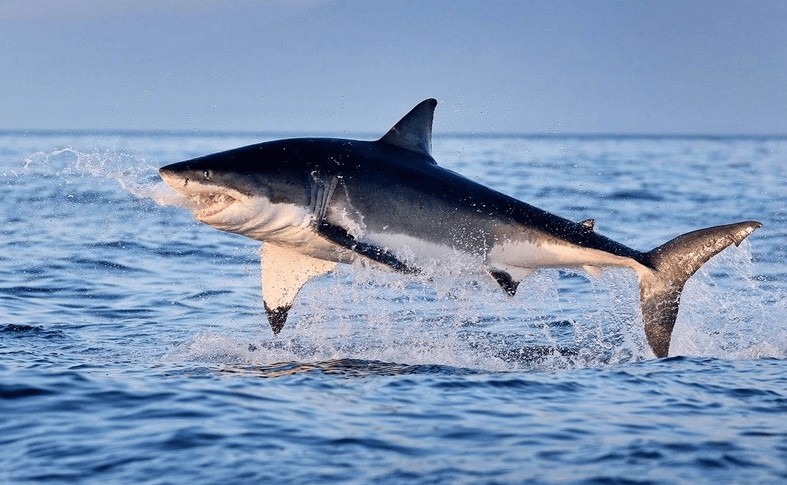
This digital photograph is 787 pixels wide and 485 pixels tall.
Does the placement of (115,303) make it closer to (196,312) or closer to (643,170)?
(196,312)

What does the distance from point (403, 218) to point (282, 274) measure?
5.41 feet

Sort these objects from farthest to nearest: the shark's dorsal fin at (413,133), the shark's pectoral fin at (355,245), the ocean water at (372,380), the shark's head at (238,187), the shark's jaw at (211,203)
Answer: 1. the shark's dorsal fin at (413,133)
2. the shark's pectoral fin at (355,245)
3. the shark's jaw at (211,203)
4. the shark's head at (238,187)
5. the ocean water at (372,380)

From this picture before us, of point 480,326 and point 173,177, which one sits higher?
point 173,177

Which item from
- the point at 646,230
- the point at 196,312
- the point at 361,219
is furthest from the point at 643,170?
the point at 361,219

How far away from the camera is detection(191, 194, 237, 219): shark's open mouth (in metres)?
9.74

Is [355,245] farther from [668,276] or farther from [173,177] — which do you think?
[668,276]

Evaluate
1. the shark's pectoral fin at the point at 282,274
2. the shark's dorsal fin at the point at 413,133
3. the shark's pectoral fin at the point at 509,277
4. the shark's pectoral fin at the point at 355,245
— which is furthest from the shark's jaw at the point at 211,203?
the shark's pectoral fin at the point at 509,277

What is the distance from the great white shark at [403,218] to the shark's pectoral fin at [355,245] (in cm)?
1

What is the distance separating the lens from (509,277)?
416 inches

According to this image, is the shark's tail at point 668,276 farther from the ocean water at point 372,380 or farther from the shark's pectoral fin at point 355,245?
the shark's pectoral fin at point 355,245

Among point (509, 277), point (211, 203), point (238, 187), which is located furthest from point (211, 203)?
point (509, 277)

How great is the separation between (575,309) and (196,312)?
192 inches

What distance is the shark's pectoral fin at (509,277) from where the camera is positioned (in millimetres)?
10547

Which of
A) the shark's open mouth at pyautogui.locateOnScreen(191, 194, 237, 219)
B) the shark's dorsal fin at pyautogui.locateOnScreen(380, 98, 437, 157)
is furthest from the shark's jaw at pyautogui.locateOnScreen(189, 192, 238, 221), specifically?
the shark's dorsal fin at pyautogui.locateOnScreen(380, 98, 437, 157)
